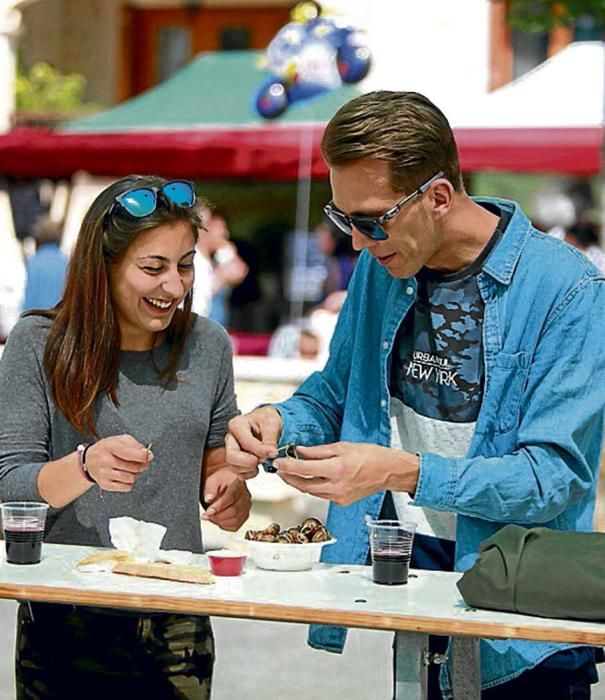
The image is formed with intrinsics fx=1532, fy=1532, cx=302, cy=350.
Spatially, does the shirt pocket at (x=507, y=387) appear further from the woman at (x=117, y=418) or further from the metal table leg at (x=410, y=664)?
the woman at (x=117, y=418)

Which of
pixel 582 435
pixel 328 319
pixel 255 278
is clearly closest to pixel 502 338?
pixel 582 435

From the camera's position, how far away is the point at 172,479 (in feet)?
10.6

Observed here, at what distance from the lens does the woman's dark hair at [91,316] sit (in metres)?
3.16

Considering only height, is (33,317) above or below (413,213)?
below

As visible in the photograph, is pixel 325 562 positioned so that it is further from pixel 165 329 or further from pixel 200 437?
pixel 165 329

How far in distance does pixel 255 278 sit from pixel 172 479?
1050cm

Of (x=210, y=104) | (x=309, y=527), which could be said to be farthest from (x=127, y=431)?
(x=210, y=104)

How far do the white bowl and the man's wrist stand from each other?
0.89ft

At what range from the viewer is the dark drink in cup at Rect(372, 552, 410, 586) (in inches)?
112

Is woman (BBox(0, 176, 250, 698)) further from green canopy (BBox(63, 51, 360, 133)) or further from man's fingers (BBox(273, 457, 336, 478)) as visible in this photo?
green canopy (BBox(63, 51, 360, 133))

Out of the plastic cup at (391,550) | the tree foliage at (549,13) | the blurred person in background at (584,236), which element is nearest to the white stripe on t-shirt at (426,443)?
the plastic cup at (391,550)

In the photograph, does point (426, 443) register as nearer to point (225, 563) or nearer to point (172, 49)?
point (225, 563)

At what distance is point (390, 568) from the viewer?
2.86 meters

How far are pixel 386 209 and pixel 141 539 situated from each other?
826 millimetres
